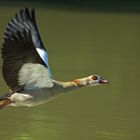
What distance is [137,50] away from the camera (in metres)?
15.5

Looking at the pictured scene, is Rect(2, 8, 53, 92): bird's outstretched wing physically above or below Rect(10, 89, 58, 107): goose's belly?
above

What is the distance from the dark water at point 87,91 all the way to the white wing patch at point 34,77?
1.96m

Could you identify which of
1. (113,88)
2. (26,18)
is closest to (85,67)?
(113,88)

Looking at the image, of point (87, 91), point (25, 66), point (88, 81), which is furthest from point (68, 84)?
point (87, 91)

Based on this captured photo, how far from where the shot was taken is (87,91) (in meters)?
10.6

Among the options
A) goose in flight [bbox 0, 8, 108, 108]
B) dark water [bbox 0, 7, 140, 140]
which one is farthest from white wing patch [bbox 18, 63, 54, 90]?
dark water [bbox 0, 7, 140, 140]

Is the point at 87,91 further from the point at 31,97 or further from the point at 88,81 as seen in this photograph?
the point at 31,97

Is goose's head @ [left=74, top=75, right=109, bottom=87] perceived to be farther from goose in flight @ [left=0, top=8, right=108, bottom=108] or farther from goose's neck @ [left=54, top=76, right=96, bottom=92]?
goose in flight @ [left=0, top=8, right=108, bottom=108]

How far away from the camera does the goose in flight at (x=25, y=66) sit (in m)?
5.54

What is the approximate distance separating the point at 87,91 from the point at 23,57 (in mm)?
5058

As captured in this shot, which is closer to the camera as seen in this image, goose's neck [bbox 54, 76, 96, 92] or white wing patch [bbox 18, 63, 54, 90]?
white wing patch [bbox 18, 63, 54, 90]

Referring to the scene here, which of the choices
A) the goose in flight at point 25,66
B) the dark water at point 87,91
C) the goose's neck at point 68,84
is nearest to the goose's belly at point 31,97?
the goose in flight at point 25,66

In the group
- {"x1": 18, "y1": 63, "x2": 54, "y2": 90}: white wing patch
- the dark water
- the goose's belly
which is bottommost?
the dark water

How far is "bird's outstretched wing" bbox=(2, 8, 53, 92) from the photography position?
18.1 feet
